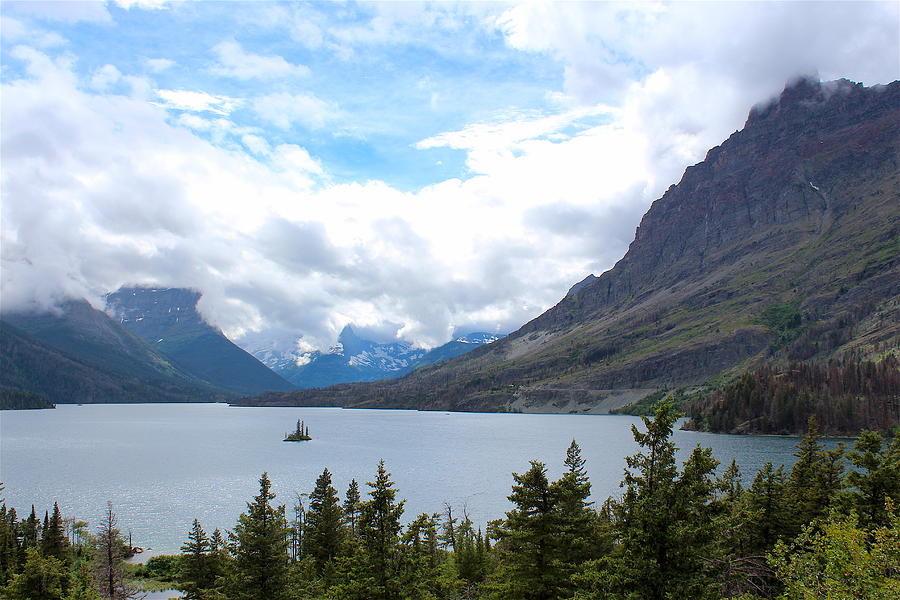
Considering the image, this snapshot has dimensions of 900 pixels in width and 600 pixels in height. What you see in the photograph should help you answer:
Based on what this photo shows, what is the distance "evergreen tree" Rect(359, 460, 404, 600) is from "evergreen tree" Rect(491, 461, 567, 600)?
572cm

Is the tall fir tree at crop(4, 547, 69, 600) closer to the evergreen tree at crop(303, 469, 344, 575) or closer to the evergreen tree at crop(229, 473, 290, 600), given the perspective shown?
the evergreen tree at crop(229, 473, 290, 600)

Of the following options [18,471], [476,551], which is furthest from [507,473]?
[18,471]

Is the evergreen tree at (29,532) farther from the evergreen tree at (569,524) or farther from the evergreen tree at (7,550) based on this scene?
the evergreen tree at (569,524)

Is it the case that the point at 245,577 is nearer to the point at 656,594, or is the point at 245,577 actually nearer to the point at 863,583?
the point at 656,594

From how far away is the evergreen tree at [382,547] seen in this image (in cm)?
3272

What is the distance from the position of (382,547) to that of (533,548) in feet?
27.1

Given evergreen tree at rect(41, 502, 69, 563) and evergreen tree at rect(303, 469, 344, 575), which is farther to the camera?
evergreen tree at rect(41, 502, 69, 563)

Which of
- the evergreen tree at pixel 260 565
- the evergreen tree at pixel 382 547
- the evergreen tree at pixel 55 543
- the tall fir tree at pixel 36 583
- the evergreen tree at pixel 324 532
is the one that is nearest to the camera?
the evergreen tree at pixel 382 547

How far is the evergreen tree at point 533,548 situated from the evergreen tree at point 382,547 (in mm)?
5720

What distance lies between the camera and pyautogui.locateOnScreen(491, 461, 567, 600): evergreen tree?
32.3m

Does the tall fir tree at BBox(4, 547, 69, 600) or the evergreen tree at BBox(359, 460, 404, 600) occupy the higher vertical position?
the evergreen tree at BBox(359, 460, 404, 600)

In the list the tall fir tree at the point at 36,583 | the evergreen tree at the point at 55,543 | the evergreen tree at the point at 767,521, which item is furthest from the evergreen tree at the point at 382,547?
the evergreen tree at the point at 55,543

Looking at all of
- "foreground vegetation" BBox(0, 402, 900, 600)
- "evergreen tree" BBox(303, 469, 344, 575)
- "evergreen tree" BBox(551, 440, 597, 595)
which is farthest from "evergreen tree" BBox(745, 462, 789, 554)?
"evergreen tree" BBox(303, 469, 344, 575)

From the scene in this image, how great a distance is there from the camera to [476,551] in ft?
227
